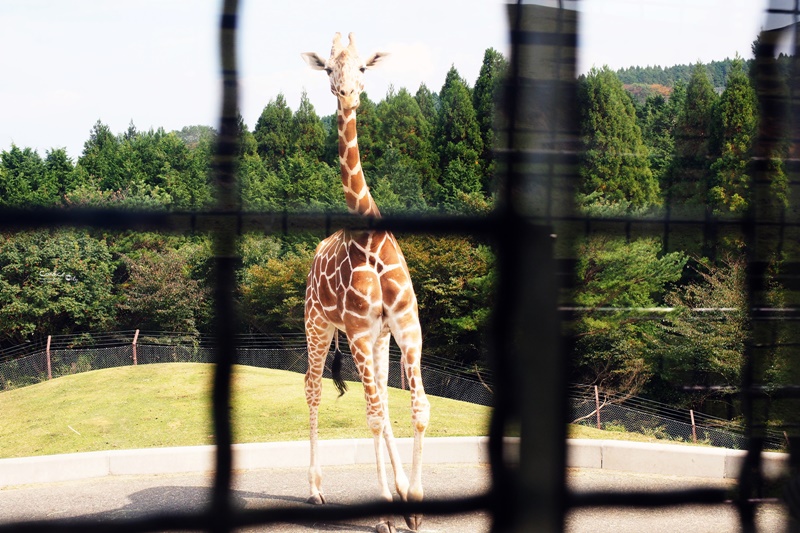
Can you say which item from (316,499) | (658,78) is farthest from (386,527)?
(658,78)

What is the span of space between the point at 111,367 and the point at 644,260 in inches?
148

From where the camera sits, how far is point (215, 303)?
473 millimetres

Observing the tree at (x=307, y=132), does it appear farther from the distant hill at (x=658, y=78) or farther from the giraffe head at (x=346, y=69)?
the distant hill at (x=658, y=78)

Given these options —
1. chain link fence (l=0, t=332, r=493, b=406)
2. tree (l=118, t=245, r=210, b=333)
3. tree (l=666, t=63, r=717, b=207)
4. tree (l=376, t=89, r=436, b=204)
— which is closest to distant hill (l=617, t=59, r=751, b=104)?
tree (l=666, t=63, r=717, b=207)

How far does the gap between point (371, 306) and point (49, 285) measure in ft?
12.5

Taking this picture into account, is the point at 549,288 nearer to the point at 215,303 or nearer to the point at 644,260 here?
the point at 215,303

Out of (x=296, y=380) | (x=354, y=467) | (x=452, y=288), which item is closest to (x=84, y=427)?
(x=296, y=380)

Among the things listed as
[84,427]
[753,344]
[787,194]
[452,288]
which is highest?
[787,194]

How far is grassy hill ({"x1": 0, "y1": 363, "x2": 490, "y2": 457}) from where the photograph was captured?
14.8 ft

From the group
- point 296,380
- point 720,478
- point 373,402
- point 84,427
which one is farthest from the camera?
point 296,380

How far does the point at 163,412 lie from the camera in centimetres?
508

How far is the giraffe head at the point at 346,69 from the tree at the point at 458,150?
31cm

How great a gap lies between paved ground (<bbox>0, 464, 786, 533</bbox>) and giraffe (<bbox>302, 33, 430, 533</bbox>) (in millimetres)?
173

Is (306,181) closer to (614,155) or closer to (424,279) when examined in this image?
(614,155)
